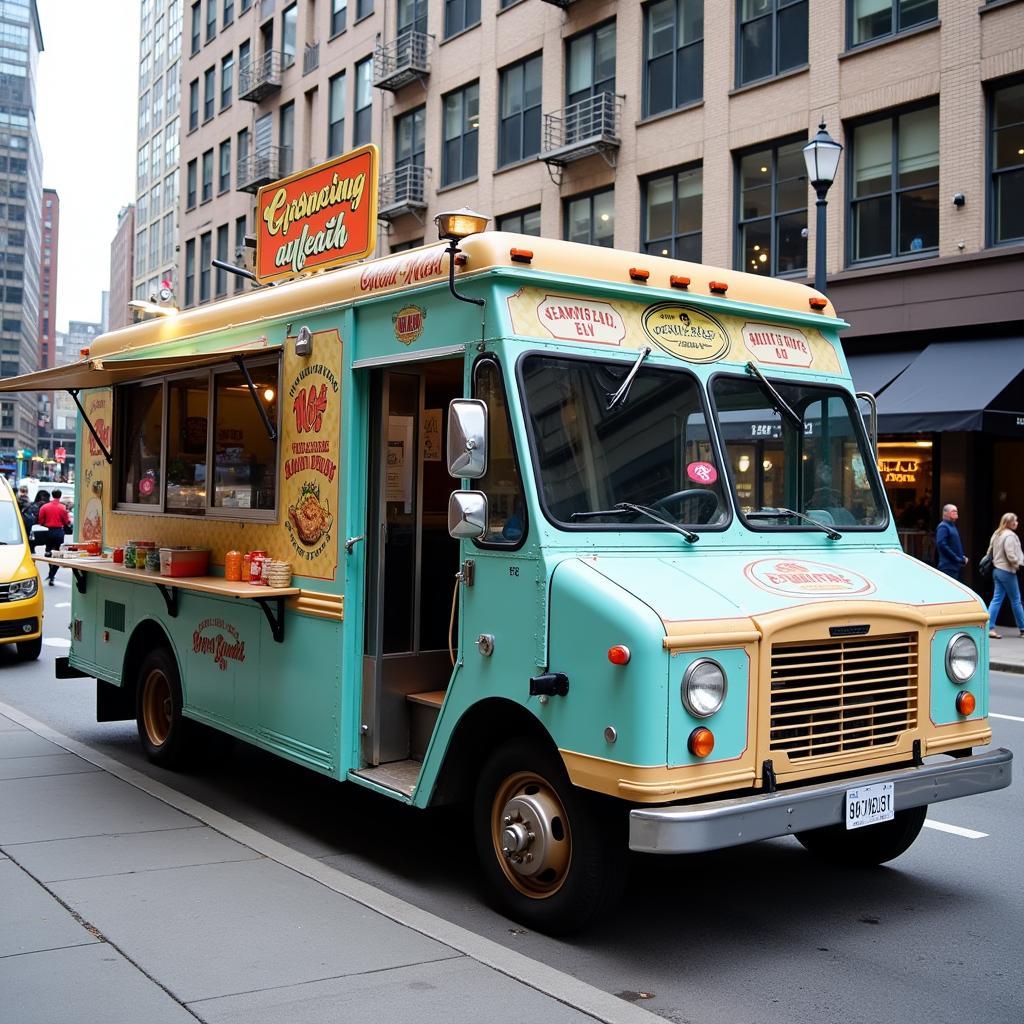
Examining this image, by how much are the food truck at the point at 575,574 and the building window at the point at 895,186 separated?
564 inches

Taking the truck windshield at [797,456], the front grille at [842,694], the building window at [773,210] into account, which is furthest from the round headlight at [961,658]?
the building window at [773,210]

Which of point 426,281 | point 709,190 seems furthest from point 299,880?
point 709,190

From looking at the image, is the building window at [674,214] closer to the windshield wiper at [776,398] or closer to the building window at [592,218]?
the building window at [592,218]

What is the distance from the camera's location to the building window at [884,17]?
19422 millimetres

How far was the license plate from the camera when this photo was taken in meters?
Answer: 4.89

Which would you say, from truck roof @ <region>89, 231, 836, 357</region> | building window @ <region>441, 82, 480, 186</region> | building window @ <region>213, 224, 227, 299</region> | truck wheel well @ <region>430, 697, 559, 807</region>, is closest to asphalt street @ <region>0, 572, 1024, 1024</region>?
truck wheel well @ <region>430, 697, 559, 807</region>

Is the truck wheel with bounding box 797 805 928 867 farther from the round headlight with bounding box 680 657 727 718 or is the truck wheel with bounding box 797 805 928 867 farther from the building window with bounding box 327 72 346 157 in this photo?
the building window with bounding box 327 72 346 157

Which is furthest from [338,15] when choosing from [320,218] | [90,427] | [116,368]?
[116,368]

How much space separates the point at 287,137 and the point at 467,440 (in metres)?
37.0

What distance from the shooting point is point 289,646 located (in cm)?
682

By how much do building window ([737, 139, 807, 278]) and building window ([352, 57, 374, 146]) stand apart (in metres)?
14.7

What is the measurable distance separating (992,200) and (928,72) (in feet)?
8.05

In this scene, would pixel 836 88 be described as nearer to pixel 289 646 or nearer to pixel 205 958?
pixel 289 646

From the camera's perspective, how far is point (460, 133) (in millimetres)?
29797
